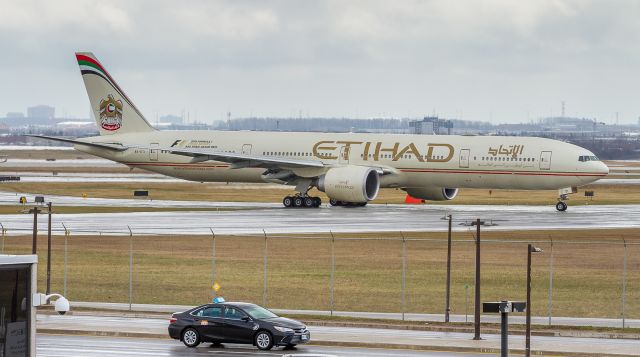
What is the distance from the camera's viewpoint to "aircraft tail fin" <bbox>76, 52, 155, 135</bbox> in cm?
9856

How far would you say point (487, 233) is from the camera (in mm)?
69250

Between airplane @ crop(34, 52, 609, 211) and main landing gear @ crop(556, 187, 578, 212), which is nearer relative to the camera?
airplane @ crop(34, 52, 609, 211)

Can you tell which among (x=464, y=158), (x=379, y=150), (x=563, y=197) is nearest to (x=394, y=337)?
(x=464, y=158)

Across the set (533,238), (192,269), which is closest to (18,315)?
(192,269)

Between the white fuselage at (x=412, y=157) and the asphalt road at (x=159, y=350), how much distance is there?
47588 mm

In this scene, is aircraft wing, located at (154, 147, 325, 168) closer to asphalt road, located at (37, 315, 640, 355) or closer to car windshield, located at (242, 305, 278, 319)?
asphalt road, located at (37, 315, 640, 355)

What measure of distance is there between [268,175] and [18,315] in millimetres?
66273

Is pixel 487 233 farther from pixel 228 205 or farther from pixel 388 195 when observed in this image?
pixel 388 195

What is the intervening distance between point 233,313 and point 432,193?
52.6m

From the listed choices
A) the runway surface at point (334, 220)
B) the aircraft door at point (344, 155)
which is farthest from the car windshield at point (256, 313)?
the aircraft door at point (344, 155)

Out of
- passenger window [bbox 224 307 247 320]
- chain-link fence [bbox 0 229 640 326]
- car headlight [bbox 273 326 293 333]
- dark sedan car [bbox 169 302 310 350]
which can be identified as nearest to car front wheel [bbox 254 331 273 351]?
dark sedan car [bbox 169 302 310 350]

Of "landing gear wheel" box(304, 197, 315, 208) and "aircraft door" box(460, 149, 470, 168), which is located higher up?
"aircraft door" box(460, 149, 470, 168)

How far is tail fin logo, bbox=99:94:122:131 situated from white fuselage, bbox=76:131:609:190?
381cm

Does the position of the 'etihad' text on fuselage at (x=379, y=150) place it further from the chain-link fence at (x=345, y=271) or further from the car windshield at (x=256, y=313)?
the car windshield at (x=256, y=313)
